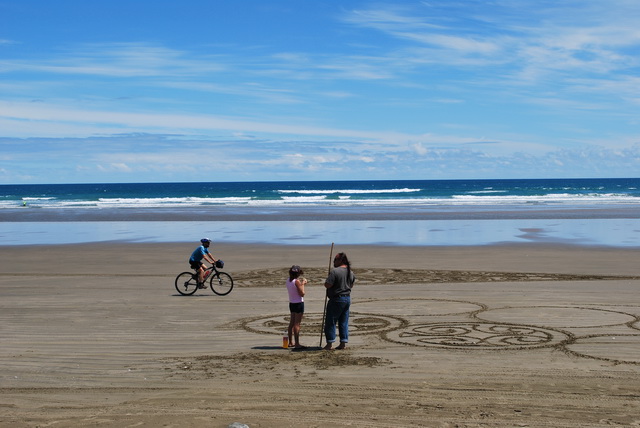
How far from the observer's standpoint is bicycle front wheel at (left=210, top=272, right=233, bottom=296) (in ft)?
61.1

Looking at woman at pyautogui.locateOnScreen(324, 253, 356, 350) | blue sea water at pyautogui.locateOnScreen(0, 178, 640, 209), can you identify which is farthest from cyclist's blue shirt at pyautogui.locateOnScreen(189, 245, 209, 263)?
blue sea water at pyautogui.locateOnScreen(0, 178, 640, 209)

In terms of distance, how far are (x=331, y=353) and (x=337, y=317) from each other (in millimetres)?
573

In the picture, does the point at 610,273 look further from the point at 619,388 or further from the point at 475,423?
the point at 475,423

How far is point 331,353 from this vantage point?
38.3 feet

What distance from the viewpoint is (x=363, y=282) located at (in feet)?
68.2

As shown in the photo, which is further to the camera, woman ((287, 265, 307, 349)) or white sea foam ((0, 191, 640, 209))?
white sea foam ((0, 191, 640, 209))

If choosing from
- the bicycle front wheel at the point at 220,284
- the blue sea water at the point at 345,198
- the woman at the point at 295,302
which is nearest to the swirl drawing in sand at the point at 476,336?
the woman at the point at 295,302

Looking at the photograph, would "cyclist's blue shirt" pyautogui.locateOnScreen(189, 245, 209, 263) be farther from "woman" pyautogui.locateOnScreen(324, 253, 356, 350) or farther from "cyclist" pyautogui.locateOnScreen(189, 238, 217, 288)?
"woman" pyautogui.locateOnScreen(324, 253, 356, 350)

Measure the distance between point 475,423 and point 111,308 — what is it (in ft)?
34.5

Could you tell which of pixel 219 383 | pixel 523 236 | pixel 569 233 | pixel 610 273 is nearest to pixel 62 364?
pixel 219 383

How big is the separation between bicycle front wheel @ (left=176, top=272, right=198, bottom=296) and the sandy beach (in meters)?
0.26

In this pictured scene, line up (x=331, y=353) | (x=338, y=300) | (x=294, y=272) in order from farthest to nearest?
(x=294, y=272) < (x=338, y=300) < (x=331, y=353)

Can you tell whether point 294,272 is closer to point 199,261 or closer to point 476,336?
point 476,336

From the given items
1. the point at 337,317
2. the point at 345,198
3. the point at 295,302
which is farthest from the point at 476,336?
the point at 345,198
